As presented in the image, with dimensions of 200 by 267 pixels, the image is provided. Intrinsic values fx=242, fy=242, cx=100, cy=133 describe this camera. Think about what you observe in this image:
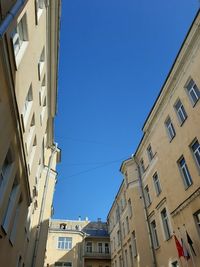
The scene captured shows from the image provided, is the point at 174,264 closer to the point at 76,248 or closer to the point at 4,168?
the point at 4,168

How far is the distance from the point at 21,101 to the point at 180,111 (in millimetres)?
9664

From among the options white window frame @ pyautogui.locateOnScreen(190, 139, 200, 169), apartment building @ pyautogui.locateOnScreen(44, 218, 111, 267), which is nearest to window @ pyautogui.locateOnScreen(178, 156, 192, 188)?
white window frame @ pyautogui.locateOnScreen(190, 139, 200, 169)

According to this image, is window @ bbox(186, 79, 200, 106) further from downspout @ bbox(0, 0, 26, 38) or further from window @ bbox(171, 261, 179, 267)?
downspout @ bbox(0, 0, 26, 38)

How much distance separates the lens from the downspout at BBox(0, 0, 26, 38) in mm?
6379

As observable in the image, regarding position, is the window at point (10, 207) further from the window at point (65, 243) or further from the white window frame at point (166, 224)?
the window at point (65, 243)

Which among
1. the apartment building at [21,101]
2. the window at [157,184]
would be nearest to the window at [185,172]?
the window at [157,184]

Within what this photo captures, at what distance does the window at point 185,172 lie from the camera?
43.1ft

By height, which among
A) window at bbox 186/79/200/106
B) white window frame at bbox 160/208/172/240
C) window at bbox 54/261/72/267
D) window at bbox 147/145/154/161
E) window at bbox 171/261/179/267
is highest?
window at bbox 147/145/154/161

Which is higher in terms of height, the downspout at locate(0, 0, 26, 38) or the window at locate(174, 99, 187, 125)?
the window at locate(174, 99, 187, 125)

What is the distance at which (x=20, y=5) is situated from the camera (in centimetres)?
737

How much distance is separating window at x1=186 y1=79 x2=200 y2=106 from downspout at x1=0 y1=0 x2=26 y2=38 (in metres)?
9.48

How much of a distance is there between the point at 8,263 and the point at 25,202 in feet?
9.38

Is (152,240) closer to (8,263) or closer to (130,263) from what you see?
(130,263)

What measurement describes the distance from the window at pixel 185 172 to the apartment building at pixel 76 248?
27.6 metres
